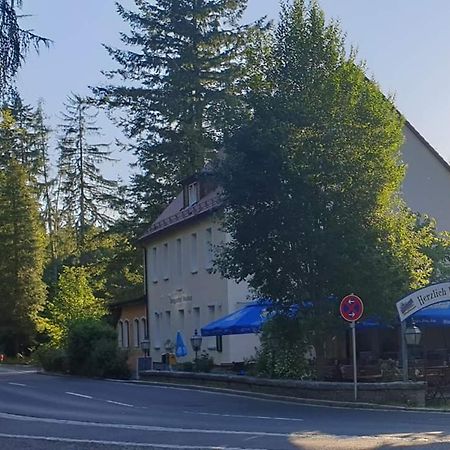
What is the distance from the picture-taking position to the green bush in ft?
160

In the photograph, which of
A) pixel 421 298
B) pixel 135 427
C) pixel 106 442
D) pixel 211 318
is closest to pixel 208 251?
pixel 211 318

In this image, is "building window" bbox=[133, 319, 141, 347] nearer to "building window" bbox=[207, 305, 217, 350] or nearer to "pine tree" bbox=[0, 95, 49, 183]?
"building window" bbox=[207, 305, 217, 350]

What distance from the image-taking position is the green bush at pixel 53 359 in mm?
48822

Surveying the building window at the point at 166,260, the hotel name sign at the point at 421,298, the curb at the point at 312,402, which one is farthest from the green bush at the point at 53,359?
the hotel name sign at the point at 421,298

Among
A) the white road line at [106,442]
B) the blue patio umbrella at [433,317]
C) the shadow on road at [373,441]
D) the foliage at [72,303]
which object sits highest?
the foliage at [72,303]

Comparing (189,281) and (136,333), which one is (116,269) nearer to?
(136,333)

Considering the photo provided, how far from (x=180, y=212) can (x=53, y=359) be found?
385 inches

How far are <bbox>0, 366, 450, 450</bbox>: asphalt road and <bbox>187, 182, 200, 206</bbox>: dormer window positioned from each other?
53.9 ft

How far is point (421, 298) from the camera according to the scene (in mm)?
26516

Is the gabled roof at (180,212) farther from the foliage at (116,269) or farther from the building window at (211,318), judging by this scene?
the foliage at (116,269)

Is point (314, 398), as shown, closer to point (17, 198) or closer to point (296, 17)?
point (296, 17)

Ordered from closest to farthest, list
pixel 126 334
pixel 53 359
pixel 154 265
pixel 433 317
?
pixel 433 317
pixel 53 359
pixel 154 265
pixel 126 334

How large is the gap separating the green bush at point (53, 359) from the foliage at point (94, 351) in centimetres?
109

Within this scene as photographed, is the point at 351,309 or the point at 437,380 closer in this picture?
the point at 351,309
